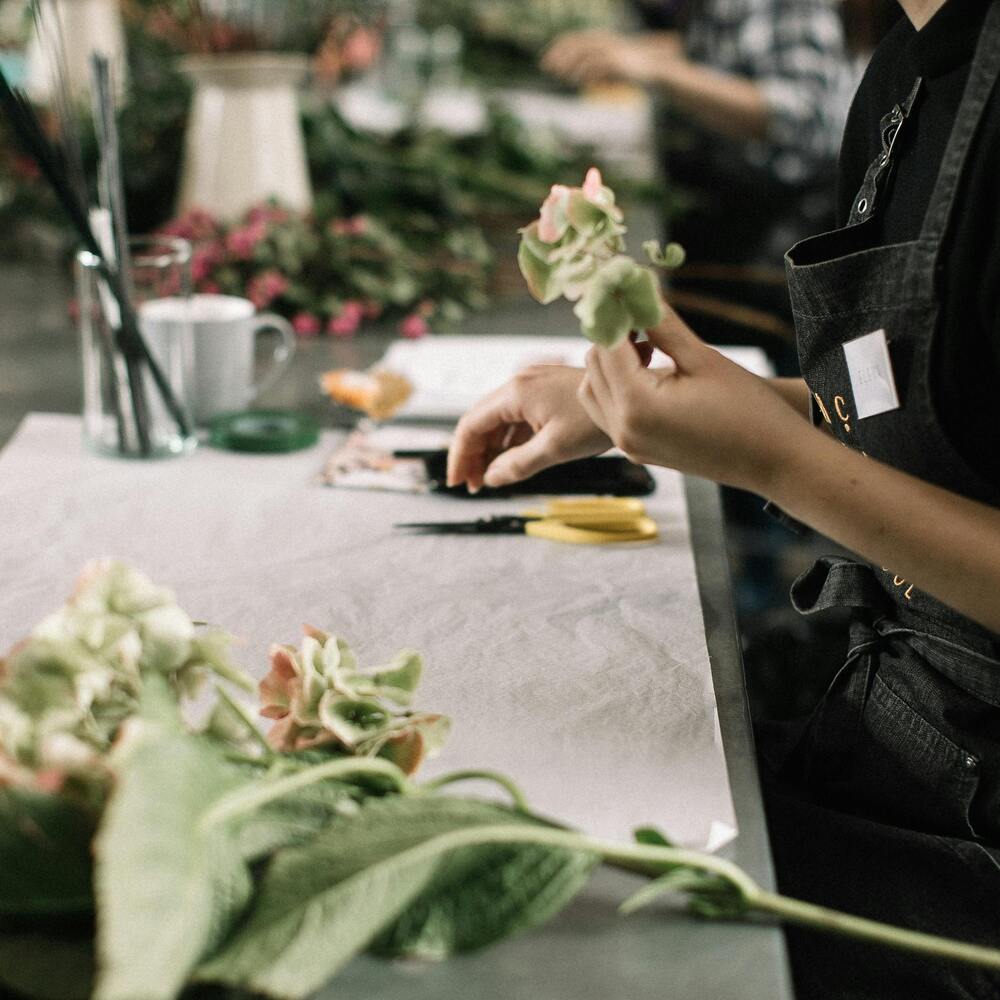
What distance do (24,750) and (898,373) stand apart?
0.57m

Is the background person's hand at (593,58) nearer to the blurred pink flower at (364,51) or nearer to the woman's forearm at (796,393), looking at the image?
the blurred pink flower at (364,51)

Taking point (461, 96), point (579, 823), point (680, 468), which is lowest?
point (461, 96)

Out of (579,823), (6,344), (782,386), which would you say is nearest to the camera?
(579,823)

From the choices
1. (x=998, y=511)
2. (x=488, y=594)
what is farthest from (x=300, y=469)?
(x=998, y=511)

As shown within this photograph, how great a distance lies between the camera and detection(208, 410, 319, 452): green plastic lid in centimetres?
127

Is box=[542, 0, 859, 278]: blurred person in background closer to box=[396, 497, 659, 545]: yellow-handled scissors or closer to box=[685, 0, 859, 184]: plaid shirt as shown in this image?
box=[685, 0, 859, 184]: plaid shirt

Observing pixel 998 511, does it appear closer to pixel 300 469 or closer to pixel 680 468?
pixel 680 468

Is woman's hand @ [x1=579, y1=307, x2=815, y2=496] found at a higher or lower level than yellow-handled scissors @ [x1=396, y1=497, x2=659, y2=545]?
higher

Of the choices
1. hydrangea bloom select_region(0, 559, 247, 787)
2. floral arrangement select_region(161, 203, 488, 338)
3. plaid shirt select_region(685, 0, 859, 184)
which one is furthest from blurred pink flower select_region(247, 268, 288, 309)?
plaid shirt select_region(685, 0, 859, 184)

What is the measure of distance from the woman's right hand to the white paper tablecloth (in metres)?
0.07

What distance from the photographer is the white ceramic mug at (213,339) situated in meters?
1.30

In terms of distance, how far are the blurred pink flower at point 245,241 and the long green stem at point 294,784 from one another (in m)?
1.28

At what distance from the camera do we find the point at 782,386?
3.51 feet

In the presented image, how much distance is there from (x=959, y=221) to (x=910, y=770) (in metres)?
0.37
